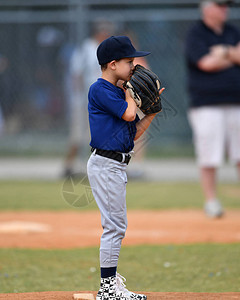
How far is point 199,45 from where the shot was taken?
24.8ft

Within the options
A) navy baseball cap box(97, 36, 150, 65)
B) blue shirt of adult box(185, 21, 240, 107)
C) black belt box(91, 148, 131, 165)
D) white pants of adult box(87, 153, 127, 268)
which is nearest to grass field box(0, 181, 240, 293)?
white pants of adult box(87, 153, 127, 268)

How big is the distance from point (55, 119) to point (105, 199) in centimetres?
897

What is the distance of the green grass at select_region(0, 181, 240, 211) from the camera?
8.39 meters

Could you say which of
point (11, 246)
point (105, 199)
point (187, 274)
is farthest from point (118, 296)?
point (11, 246)

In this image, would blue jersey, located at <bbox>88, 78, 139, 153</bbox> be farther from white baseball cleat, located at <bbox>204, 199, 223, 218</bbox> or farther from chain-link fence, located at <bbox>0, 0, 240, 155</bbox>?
chain-link fence, located at <bbox>0, 0, 240, 155</bbox>

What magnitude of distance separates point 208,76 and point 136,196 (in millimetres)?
2358

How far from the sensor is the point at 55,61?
514 inches

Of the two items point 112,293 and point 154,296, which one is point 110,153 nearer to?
point 112,293

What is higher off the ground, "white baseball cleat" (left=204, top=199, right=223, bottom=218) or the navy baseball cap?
the navy baseball cap

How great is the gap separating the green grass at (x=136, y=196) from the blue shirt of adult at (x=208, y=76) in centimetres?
153

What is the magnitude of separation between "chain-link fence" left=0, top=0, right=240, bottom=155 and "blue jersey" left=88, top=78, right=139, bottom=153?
782 centimetres

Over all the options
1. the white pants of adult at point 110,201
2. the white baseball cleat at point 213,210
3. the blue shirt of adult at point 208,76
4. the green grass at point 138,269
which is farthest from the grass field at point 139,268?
the blue shirt of adult at point 208,76

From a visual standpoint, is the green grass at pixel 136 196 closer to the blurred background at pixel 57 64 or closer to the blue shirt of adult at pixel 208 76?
the blue shirt of adult at pixel 208 76

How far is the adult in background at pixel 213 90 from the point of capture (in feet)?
24.5
